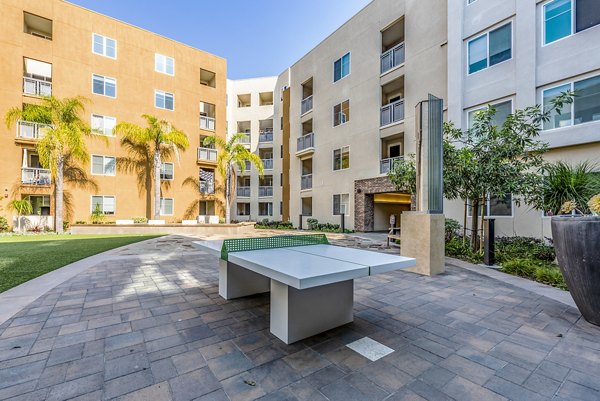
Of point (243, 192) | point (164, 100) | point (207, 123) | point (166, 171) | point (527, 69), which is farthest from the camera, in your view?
point (243, 192)

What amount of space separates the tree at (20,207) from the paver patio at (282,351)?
1724cm

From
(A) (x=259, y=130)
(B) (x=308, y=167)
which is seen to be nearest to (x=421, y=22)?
(B) (x=308, y=167)

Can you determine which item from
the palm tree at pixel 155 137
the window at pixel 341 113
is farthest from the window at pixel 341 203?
the palm tree at pixel 155 137

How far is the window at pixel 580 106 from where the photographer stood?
9023 millimetres

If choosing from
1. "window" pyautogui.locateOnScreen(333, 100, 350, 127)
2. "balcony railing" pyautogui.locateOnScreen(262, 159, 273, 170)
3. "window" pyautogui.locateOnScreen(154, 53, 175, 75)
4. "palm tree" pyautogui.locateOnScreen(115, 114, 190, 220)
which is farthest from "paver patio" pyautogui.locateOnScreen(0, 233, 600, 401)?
"balcony railing" pyautogui.locateOnScreen(262, 159, 273, 170)

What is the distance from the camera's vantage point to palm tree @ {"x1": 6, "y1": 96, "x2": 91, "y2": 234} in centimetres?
1645

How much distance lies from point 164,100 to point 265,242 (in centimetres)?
2241

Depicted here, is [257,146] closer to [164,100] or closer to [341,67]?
[164,100]

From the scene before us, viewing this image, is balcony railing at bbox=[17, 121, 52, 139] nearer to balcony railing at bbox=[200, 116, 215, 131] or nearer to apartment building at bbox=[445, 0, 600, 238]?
balcony railing at bbox=[200, 116, 215, 131]

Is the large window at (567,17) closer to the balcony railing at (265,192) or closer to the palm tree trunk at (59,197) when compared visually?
the balcony railing at (265,192)

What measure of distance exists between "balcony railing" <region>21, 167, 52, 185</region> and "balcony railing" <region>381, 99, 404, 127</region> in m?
21.7

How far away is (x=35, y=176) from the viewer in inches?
709

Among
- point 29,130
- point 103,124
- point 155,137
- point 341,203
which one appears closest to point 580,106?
point 341,203

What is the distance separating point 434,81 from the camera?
1403 centimetres
